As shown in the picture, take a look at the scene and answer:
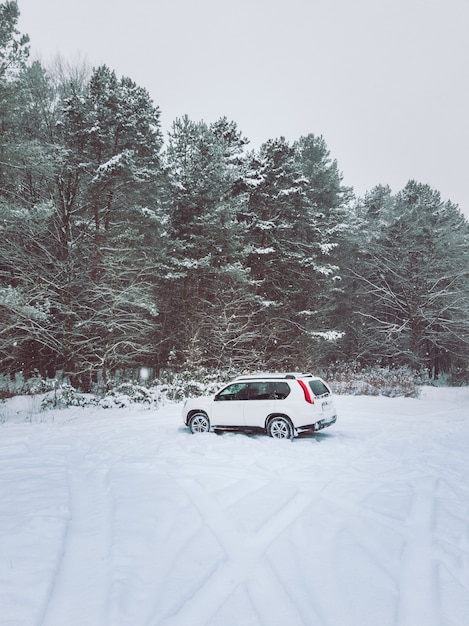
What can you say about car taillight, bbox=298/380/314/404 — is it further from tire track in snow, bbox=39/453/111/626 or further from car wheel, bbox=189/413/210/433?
tire track in snow, bbox=39/453/111/626

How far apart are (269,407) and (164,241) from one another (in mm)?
15646

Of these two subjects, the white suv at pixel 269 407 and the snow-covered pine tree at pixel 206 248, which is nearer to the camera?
the white suv at pixel 269 407

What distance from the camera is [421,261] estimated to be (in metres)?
29.5

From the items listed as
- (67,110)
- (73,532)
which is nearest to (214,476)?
(73,532)

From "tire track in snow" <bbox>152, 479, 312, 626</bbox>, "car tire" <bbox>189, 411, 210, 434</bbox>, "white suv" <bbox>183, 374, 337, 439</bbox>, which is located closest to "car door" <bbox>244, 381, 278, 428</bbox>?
"white suv" <bbox>183, 374, 337, 439</bbox>

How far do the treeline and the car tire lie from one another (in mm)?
7107

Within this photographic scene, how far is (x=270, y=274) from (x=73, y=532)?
2260cm

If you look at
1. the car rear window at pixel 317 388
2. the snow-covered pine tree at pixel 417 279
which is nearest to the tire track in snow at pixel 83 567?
the car rear window at pixel 317 388

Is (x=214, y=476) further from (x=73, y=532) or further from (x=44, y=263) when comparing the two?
(x=44, y=263)

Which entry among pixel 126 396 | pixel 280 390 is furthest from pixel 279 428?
pixel 126 396

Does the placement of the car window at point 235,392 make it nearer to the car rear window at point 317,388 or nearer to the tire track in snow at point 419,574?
Answer: the car rear window at point 317,388

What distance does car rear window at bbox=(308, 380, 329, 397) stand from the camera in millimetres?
9941

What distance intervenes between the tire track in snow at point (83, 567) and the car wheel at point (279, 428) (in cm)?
480

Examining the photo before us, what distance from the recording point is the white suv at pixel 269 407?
9.70 metres
